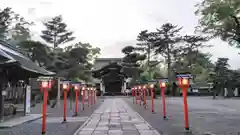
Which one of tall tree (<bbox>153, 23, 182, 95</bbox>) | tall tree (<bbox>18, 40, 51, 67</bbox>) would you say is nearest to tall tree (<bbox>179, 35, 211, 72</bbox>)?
tall tree (<bbox>153, 23, 182, 95</bbox>)

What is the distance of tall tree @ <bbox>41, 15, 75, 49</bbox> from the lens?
4219 centimetres

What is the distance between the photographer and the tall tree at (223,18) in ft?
34.1

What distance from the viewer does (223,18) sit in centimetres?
1084

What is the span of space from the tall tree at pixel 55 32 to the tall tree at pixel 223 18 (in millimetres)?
32325

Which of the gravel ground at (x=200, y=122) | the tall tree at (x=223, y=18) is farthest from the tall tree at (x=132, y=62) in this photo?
the tall tree at (x=223, y=18)

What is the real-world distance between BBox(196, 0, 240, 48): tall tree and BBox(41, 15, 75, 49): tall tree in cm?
3233

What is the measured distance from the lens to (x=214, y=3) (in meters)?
11.0

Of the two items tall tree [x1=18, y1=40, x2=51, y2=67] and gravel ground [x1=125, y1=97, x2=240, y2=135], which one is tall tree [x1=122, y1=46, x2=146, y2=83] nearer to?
tall tree [x1=18, y1=40, x2=51, y2=67]

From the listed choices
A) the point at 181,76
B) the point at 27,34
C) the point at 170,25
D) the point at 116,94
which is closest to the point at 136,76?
the point at 116,94

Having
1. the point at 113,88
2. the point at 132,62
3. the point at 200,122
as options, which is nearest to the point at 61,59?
the point at 132,62

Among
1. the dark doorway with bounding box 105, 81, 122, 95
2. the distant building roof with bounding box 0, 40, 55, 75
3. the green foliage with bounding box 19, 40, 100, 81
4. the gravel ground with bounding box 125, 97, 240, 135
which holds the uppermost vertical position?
the green foliage with bounding box 19, 40, 100, 81

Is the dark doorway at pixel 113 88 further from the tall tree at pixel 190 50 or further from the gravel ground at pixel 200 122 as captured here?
the gravel ground at pixel 200 122

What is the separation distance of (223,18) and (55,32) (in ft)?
115

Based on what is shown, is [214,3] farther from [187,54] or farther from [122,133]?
[187,54]
